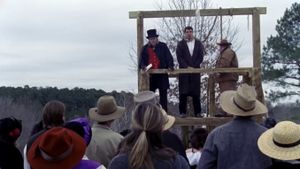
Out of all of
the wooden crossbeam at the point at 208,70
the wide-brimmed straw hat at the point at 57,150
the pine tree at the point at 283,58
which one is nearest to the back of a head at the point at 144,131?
the wide-brimmed straw hat at the point at 57,150

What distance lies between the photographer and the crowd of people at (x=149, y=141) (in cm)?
432

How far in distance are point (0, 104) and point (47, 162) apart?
146 feet

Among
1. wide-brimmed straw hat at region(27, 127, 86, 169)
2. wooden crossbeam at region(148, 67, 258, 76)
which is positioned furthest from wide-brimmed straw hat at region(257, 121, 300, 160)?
wooden crossbeam at region(148, 67, 258, 76)

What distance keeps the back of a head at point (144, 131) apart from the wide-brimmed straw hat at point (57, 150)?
34 centimetres

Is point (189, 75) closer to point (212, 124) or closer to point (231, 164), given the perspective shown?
point (212, 124)

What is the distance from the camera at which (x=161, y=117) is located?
4.46 metres

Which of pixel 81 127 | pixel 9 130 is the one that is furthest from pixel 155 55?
pixel 81 127

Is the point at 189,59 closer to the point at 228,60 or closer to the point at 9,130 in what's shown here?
the point at 228,60

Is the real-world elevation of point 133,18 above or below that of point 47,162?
above

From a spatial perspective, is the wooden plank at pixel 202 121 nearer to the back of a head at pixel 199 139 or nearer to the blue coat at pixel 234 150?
the back of a head at pixel 199 139

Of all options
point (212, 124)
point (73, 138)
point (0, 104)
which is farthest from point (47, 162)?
point (0, 104)

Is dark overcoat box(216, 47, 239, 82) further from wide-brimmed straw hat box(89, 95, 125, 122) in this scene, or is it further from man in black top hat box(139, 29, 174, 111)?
wide-brimmed straw hat box(89, 95, 125, 122)

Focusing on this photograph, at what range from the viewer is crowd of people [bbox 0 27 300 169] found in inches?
→ 170

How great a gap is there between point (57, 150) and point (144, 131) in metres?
0.58
